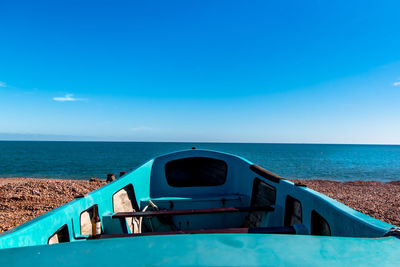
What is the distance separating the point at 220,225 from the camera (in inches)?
175

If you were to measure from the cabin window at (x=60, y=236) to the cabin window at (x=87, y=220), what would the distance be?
32 cm

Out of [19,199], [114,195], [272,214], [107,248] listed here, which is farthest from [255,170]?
[19,199]

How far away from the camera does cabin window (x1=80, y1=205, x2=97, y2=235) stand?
2629 millimetres

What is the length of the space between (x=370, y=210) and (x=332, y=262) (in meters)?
11.2

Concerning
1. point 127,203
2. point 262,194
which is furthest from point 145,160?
point 262,194

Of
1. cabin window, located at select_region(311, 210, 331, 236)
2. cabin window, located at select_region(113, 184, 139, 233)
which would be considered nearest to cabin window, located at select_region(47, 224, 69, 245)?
cabin window, located at select_region(113, 184, 139, 233)

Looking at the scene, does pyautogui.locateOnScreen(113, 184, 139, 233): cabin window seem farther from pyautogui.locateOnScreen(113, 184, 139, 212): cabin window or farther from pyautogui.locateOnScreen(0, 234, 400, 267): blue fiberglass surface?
pyautogui.locateOnScreen(0, 234, 400, 267): blue fiberglass surface

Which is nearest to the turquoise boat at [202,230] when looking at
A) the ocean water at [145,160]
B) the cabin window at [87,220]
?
the cabin window at [87,220]

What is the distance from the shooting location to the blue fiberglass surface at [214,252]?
3.05ft

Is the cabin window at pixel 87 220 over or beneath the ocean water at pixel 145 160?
over

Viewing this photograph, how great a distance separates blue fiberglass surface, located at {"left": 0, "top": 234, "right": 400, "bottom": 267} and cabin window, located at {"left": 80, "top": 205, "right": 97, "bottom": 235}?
5.75ft

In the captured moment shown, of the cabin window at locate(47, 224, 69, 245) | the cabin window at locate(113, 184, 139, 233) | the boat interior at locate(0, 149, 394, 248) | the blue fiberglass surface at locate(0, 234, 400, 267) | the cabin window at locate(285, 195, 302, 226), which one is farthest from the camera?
the cabin window at locate(113, 184, 139, 233)

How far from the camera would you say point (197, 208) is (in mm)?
4711

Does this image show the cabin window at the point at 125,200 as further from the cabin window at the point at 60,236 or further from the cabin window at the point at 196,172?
the cabin window at the point at 196,172
